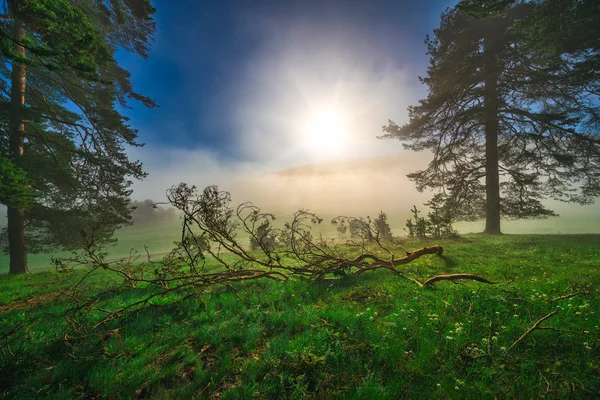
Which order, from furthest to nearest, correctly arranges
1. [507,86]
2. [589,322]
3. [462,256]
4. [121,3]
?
[507,86], [121,3], [462,256], [589,322]

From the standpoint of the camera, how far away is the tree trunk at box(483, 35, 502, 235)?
55.6 feet

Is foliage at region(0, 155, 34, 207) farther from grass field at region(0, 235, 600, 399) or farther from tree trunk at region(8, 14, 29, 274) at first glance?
grass field at region(0, 235, 600, 399)

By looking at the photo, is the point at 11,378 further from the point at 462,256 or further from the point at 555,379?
the point at 462,256

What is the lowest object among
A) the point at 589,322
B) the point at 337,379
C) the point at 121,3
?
the point at 337,379

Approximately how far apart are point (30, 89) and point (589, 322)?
28.0 meters

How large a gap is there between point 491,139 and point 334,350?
22451 mm

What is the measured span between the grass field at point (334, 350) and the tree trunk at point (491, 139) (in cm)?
1509

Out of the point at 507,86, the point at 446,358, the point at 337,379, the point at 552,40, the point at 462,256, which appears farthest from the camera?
the point at 507,86

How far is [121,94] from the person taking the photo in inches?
688

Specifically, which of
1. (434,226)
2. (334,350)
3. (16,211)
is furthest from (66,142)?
(434,226)

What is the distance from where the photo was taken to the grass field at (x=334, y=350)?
229 centimetres

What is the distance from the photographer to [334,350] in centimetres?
287

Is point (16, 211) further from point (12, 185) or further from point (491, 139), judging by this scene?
point (491, 139)

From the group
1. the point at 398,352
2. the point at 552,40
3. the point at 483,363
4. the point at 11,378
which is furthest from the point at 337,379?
the point at 552,40
